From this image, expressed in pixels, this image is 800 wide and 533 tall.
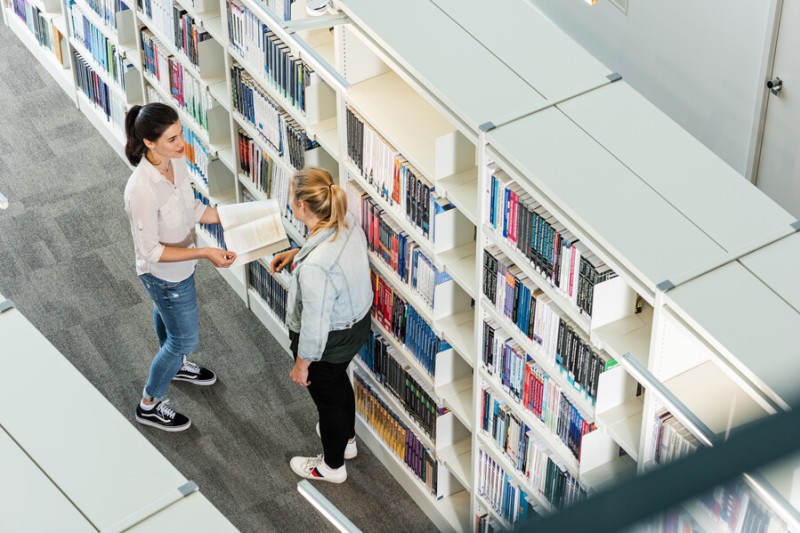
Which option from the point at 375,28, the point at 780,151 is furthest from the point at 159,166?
the point at 780,151

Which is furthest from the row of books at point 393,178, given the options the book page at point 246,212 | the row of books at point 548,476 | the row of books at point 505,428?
the row of books at point 548,476

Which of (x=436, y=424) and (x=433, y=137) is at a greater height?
(x=433, y=137)

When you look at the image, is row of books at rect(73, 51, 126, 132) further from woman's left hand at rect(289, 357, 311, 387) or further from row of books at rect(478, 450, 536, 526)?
row of books at rect(478, 450, 536, 526)

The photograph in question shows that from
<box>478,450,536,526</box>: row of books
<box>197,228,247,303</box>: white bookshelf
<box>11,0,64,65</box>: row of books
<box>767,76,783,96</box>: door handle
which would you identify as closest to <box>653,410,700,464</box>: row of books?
<box>478,450,536,526</box>: row of books

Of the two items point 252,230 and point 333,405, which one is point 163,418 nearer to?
point 333,405

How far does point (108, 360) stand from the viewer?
15.8 feet

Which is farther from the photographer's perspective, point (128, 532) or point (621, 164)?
point (621, 164)

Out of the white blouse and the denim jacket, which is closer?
the denim jacket

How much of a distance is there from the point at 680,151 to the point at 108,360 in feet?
9.56

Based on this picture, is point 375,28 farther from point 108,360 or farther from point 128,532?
point 108,360

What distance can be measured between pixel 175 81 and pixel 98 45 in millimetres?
958

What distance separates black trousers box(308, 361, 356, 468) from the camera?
3887mm

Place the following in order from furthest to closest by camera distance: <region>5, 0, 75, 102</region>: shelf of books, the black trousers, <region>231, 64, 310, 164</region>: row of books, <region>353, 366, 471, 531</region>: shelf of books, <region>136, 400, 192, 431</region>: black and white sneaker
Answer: <region>5, 0, 75, 102</region>: shelf of books, <region>136, 400, 192, 431</region>: black and white sneaker, <region>231, 64, 310, 164</region>: row of books, <region>353, 366, 471, 531</region>: shelf of books, the black trousers

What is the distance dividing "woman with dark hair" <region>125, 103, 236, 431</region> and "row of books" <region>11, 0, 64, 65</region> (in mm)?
2603
